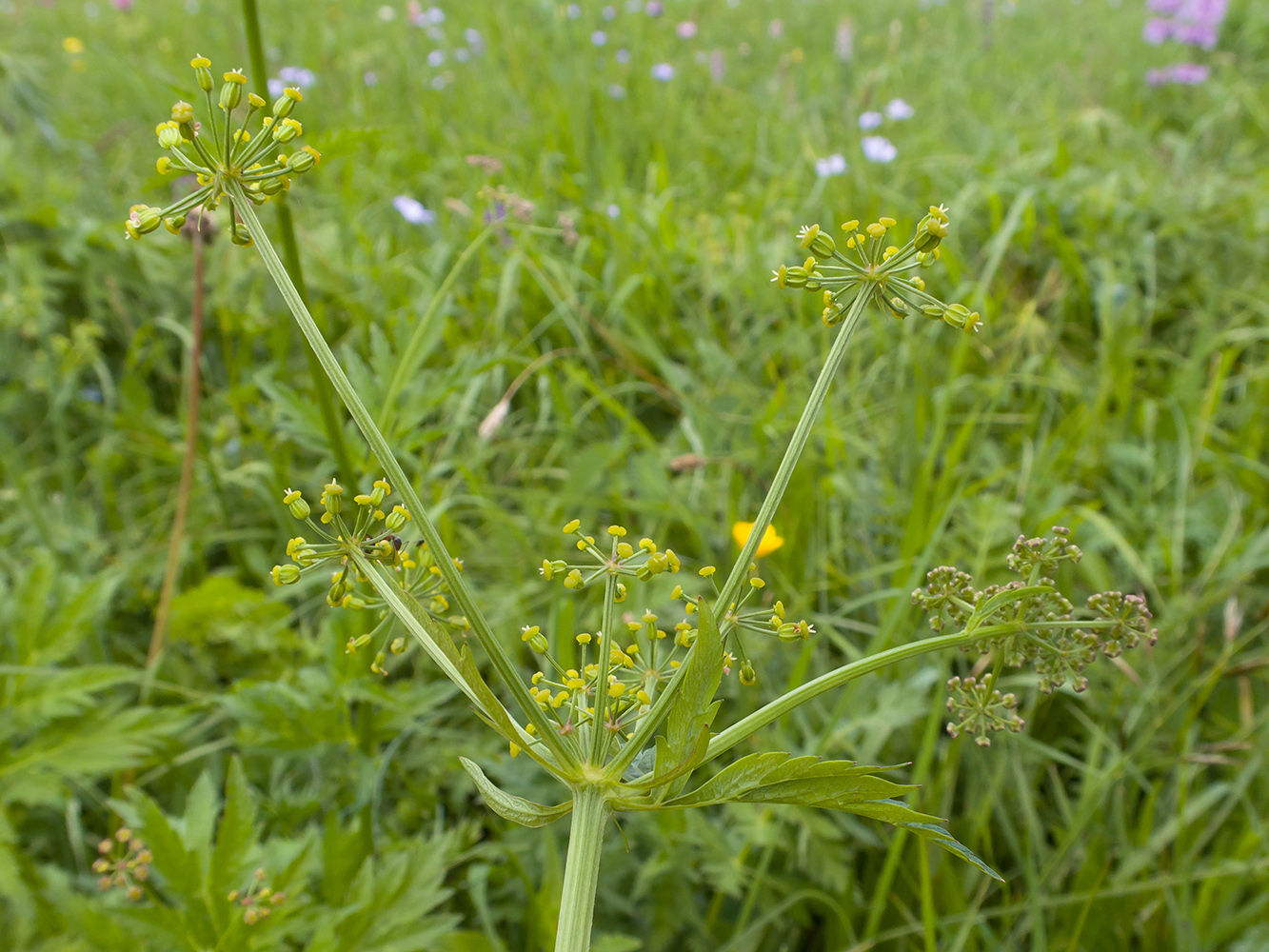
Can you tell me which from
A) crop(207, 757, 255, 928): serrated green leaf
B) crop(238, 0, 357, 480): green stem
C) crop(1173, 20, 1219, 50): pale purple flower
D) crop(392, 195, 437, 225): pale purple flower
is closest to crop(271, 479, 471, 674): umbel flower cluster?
crop(238, 0, 357, 480): green stem

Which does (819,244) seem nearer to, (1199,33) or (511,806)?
(511,806)

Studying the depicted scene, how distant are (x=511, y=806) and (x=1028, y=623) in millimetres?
444

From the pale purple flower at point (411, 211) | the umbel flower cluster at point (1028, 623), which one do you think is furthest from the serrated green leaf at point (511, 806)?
the pale purple flower at point (411, 211)

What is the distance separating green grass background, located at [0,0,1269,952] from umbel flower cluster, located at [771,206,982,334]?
2.34ft

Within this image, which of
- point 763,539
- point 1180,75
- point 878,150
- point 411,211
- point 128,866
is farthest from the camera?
point 1180,75

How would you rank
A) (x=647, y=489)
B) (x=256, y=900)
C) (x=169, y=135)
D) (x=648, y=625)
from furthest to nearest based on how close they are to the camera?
1. (x=647, y=489)
2. (x=256, y=900)
3. (x=648, y=625)
4. (x=169, y=135)

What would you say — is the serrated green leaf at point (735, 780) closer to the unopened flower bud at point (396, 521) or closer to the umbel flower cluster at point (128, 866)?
the unopened flower bud at point (396, 521)

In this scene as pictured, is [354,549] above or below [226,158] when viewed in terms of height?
below

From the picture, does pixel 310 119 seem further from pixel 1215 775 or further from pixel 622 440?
pixel 1215 775

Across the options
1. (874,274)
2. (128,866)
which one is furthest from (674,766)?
(128,866)

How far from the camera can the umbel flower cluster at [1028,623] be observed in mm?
703

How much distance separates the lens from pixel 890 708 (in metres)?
1.49

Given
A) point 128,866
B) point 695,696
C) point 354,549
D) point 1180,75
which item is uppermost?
point 1180,75

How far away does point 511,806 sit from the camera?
669 millimetres
